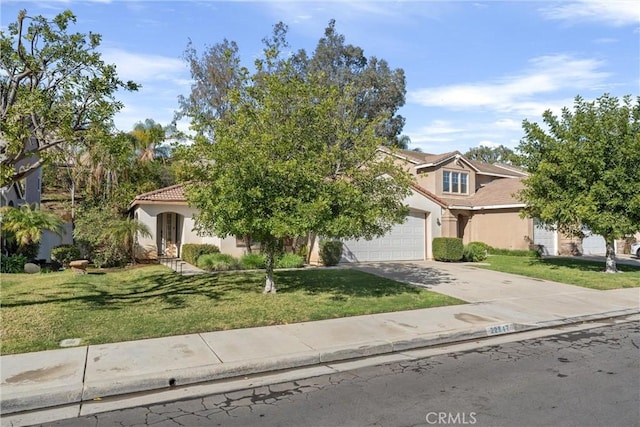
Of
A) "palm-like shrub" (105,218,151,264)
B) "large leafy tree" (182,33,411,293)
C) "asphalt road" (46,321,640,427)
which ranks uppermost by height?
"large leafy tree" (182,33,411,293)

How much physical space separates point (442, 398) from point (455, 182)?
79.7 feet

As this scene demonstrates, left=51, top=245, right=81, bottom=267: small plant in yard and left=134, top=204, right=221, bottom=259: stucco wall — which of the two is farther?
left=134, top=204, right=221, bottom=259: stucco wall

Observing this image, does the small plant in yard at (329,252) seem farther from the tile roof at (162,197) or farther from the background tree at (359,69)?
the background tree at (359,69)

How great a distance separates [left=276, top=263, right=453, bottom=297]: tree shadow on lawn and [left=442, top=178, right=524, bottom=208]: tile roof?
32.6ft

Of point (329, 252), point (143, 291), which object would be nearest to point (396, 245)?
point (329, 252)

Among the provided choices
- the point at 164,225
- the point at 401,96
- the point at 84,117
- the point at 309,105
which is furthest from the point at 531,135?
the point at 401,96

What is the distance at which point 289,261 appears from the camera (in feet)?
57.5

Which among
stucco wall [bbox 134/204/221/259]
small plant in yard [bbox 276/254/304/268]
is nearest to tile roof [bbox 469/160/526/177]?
small plant in yard [bbox 276/254/304/268]

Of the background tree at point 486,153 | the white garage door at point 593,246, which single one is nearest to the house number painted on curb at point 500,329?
the white garage door at point 593,246

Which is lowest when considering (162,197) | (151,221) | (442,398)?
(442,398)

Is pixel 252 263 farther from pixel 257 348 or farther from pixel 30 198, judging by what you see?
pixel 30 198

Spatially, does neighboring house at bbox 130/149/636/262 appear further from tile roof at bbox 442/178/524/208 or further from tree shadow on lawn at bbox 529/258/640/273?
tree shadow on lawn at bbox 529/258/640/273

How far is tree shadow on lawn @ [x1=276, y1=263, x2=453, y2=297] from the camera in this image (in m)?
12.3

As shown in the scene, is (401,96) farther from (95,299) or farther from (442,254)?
(95,299)
